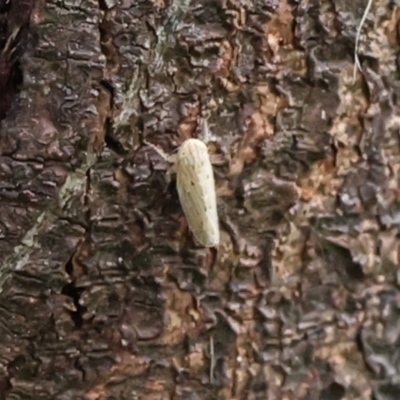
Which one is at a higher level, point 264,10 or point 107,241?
point 264,10

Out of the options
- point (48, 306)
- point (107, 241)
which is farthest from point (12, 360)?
point (107, 241)

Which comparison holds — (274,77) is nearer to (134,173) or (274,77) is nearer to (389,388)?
(134,173)
